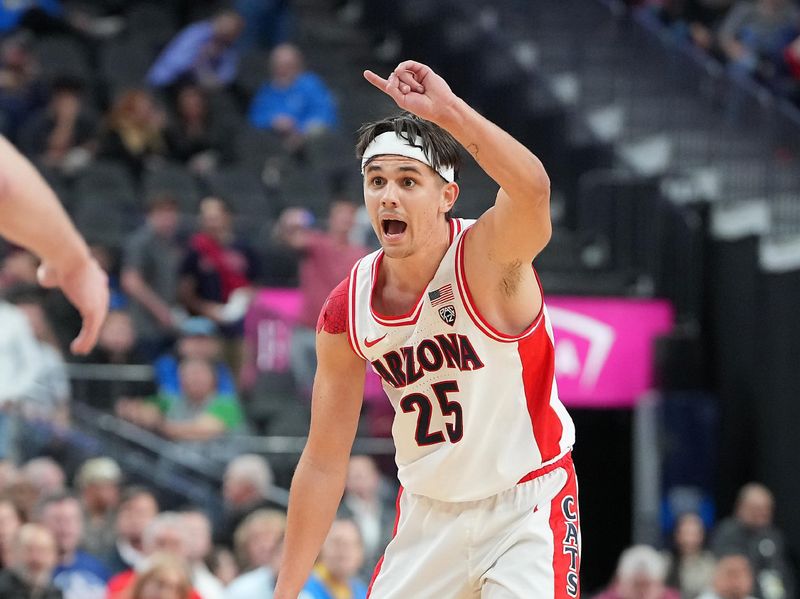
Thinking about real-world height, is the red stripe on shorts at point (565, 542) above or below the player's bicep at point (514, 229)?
below

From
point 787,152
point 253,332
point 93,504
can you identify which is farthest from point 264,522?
point 787,152

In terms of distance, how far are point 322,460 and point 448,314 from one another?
762 millimetres

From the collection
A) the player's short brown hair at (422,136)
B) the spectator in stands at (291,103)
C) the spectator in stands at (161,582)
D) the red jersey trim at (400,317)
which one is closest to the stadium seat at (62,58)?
the spectator in stands at (291,103)

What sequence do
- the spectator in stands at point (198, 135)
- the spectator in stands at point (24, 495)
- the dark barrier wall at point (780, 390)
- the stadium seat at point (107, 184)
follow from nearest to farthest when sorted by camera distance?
the spectator in stands at point (24, 495), the dark barrier wall at point (780, 390), the stadium seat at point (107, 184), the spectator in stands at point (198, 135)

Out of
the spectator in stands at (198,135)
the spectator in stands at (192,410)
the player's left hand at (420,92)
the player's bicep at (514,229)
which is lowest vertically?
the spectator in stands at (192,410)

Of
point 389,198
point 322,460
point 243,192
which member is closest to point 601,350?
point 243,192

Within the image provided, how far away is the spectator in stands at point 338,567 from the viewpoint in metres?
9.17

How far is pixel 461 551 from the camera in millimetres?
5414

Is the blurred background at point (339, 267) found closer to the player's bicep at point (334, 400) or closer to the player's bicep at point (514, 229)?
the player's bicep at point (334, 400)

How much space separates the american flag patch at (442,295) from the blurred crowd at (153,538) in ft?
10.6

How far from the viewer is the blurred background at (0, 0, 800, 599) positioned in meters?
10.7

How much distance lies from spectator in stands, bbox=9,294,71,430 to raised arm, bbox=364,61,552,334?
6098 mm

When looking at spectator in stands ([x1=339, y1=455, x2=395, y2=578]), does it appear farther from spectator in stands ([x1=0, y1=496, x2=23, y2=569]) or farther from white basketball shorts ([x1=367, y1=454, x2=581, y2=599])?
white basketball shorts ([x1=367, y1=454, x2=581, y2=599])

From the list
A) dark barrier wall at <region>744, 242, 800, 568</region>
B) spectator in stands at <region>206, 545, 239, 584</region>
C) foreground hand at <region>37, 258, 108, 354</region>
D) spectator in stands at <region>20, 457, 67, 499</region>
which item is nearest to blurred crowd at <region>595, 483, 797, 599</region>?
dark barrier wall at <region>744, 242, 800, 568</region>
